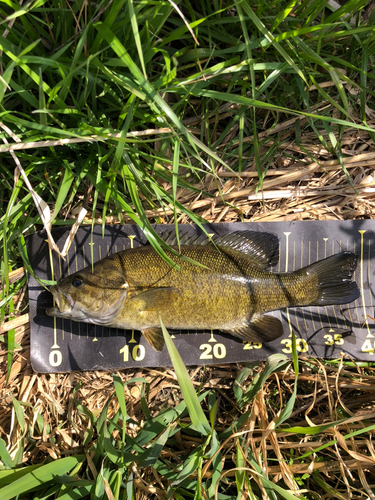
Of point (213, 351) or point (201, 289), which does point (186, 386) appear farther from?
point (213, 351)

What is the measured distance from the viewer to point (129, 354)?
9.61 feet

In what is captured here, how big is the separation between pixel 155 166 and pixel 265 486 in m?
2.33

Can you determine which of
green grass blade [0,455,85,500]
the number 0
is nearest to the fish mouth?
the number 0

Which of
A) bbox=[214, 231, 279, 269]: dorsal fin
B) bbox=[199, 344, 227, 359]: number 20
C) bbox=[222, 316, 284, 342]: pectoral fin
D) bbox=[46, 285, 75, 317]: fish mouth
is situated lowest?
bbox=[199, 344, 227, 359]: number 20

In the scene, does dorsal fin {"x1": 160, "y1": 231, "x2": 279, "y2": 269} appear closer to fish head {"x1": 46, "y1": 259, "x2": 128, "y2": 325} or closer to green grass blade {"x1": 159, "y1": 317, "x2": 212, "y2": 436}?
fish head {"x1": 46, "y1": 259, "x2": 128, "y2": 325}

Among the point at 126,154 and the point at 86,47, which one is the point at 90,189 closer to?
the point at 126,154

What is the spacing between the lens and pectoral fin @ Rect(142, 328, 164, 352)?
280 centimetres

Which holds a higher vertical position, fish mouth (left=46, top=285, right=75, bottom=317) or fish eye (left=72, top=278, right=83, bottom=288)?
fish eye (left=72, top=278, right=83, bottom=288)

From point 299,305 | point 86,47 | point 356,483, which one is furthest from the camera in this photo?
point 299,305

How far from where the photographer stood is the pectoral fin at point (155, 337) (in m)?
2.80

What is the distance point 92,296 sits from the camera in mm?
2680

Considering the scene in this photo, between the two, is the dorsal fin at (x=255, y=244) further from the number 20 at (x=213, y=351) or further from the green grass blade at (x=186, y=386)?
the green grass blade at (x=186, y=386)

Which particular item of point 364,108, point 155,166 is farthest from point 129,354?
point 364,108

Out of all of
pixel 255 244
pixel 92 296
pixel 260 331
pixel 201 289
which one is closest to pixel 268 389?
pixel 260 331
